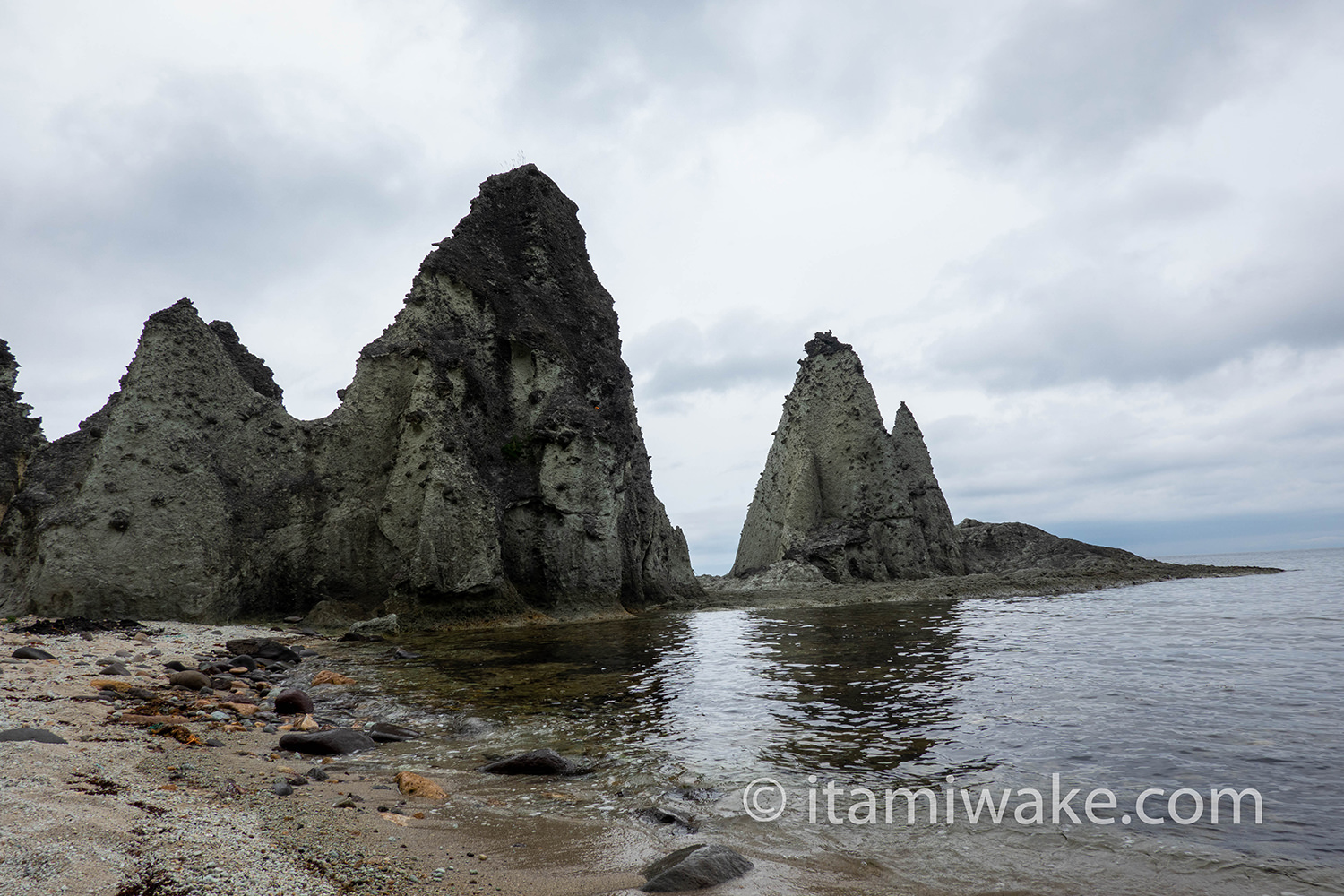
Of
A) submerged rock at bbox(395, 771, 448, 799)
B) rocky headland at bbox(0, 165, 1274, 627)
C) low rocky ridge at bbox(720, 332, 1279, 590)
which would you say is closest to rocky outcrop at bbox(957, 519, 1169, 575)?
low rocky ridge at bbox(720, 332, 1279, 590)

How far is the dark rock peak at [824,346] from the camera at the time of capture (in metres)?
37.2

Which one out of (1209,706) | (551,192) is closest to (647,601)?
(551,192)

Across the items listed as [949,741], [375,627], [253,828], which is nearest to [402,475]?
[375,627]

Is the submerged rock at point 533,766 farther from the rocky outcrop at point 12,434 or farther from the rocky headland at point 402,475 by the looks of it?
the rocky outcrop at point 12,434

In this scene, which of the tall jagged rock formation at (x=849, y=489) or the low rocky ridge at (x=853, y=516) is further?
the tall jagged rock formation at (x=849, y=489)

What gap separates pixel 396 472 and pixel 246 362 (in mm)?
8146

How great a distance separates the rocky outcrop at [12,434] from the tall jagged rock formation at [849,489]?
2789 centimetres

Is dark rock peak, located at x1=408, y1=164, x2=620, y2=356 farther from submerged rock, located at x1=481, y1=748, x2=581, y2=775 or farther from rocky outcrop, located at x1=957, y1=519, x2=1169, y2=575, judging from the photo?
rocky outcrop, located at x1=957, y1=519, x2=1169, y2=575

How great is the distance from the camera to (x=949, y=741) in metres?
5.85

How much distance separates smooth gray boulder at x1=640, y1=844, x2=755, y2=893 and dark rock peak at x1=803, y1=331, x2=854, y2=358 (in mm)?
35239

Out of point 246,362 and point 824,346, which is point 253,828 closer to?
point 246,362

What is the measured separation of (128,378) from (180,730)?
1502 cm

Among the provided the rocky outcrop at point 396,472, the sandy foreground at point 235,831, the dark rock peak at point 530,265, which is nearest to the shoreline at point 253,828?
the sandy foreground at point 235,831

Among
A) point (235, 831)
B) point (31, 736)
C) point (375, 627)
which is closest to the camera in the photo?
point (235, 831)
